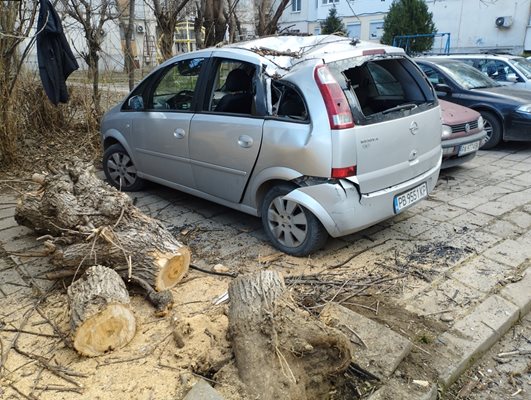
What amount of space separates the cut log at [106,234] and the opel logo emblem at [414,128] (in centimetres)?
220

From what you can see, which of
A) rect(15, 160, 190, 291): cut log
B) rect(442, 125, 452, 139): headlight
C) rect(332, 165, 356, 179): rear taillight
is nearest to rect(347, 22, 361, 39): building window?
rect(442, 125, 452, 139): headlight

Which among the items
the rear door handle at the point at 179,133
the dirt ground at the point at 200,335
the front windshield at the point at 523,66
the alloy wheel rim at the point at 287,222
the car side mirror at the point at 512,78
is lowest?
the dirt ground at the point at 200,335

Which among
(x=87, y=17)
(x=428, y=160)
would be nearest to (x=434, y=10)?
(x=87, y=17)

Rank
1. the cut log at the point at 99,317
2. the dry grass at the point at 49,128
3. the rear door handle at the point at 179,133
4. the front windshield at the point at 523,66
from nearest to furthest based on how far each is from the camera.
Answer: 1. the cut log at the point at 99,317
2. the rear door handle at the point at 179,133
3. the dry grass at the point at 49,128
4. the front windshield at the point at 523,66

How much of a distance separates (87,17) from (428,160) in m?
6.68

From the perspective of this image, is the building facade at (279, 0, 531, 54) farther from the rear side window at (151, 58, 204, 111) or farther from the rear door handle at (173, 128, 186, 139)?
the rear door handle at (173, 128, 186, 139)

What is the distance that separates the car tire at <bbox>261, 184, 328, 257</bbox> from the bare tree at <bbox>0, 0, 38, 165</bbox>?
4.68 m

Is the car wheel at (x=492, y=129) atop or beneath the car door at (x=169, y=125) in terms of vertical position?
beneath

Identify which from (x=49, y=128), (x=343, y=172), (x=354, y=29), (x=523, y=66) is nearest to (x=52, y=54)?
(x=49, y=128)

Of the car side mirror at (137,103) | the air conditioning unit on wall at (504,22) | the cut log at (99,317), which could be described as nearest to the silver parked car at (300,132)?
the car side mirror at (137,103)

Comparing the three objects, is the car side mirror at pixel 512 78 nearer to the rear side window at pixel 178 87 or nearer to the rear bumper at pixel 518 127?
the rear bumper at pixel 518 127

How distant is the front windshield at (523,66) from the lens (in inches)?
407

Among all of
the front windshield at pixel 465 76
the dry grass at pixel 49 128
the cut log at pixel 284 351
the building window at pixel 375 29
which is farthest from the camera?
the building window at pixel 375 29

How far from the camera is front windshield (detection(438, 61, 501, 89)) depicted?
8508mm
